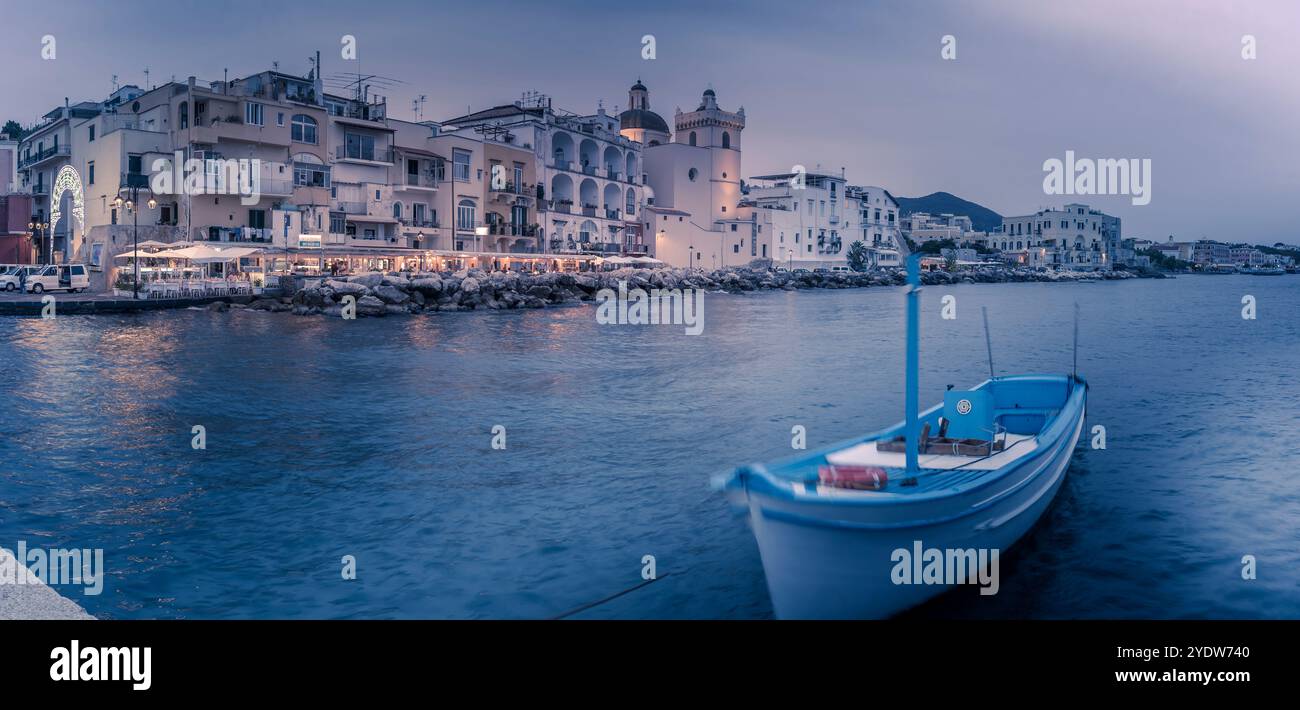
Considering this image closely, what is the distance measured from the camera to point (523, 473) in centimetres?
1318

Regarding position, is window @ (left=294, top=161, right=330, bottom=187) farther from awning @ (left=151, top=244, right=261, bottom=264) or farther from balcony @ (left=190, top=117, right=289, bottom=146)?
awning @ (left=151, top=244, right=261, bottom=264)

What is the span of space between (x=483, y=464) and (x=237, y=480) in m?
Result: 3.46

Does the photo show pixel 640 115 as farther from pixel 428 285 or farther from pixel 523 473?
pixel 523 473

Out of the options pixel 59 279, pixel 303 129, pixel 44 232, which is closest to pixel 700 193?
pixel 303 129

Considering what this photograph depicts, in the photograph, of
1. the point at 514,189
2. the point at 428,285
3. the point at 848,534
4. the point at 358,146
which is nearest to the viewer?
the point at 848,534

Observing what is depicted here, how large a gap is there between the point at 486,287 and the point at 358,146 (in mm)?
11939

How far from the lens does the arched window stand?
157 feet

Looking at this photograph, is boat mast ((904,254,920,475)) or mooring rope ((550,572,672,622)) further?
mooring rope ((550,572,672,622))

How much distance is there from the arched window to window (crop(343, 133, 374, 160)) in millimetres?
2163

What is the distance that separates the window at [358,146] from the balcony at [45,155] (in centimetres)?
1666

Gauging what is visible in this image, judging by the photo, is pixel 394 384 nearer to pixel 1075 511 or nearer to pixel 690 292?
pixel 1075 511

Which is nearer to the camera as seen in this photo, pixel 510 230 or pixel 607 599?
pixel 607 599

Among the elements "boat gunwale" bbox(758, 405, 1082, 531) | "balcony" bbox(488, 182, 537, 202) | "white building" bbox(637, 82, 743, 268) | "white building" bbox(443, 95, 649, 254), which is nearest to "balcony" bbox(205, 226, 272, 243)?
"balcony" bbox(488, 182, 537, 202)
